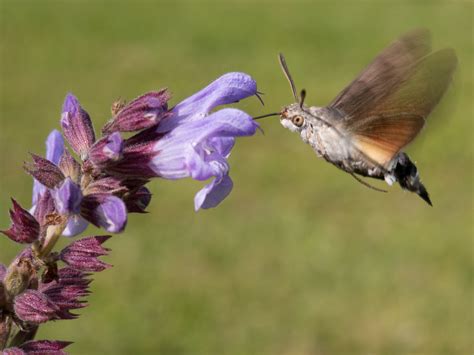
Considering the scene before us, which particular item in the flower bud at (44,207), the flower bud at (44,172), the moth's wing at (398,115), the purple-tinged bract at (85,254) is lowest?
the purple-tinged bract at (85,254)

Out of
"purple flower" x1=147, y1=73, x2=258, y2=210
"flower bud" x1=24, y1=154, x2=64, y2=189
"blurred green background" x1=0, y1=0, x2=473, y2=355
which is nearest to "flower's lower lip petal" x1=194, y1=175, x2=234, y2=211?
"purple flower" x1=147, y1=73, x2=258, y2=210

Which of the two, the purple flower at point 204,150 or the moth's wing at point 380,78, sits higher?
the moth's wing at point 380,78

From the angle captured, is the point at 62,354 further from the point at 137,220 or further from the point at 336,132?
the point at 137,220

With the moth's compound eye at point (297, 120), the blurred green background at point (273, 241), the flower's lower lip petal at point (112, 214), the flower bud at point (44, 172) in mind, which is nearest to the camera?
the flower's lower lip petal at point (112, 214)

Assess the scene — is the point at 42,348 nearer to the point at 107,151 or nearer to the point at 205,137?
the point at 107,151

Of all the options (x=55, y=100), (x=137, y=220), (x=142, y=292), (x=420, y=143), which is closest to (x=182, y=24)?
(x=55, y=100)

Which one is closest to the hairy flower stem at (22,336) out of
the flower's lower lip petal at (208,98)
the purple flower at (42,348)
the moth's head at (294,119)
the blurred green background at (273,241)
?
the purple flower at (42,348)

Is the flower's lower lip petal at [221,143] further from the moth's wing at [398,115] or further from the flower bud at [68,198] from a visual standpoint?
the moth's wing at [398,115]

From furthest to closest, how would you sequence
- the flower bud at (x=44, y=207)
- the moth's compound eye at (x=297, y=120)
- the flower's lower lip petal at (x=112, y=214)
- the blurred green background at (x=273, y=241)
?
the blurred green background at (x=273, y=241) → the moth's compound eye at (x=297, y=120) → the flower bud at (x=44, y=207) → the flower's lower lip petal at (x=112, y=214)

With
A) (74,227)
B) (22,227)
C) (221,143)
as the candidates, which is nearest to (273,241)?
(74,227)
